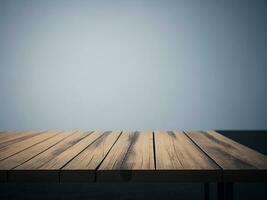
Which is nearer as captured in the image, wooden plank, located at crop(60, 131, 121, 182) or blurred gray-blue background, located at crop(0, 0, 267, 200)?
wooden plank, located at crop(60, 131, 121, 182)

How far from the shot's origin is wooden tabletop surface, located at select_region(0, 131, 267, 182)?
0.83 metres

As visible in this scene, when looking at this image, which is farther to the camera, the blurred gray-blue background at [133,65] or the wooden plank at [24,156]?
the blurred gray-blue background at [133,65]

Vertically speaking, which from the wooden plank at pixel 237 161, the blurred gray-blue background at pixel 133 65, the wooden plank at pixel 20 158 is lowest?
the wooden plank at pixel 237 161

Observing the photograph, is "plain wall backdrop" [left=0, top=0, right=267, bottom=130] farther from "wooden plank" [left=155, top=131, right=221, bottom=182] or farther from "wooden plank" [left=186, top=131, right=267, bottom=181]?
"wooden plank" [left=155, top=131, right=221, bottom=182]

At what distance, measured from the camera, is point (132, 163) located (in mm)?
911

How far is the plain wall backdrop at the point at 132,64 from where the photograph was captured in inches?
115

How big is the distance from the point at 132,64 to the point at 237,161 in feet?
7.20

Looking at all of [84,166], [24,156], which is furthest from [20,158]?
[84,166]

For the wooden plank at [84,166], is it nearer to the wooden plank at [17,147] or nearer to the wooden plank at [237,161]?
the wooden plank at [17,147]

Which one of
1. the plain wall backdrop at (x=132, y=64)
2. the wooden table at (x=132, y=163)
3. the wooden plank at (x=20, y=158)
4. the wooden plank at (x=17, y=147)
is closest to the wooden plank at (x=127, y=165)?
the wooden table at (x=132, y=163)

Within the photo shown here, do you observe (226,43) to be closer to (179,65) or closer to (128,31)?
(179,65)

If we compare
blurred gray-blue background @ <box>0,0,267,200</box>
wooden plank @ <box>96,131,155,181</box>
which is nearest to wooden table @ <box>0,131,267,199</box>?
wooden plank @ <box>96,131,155,181</box>
